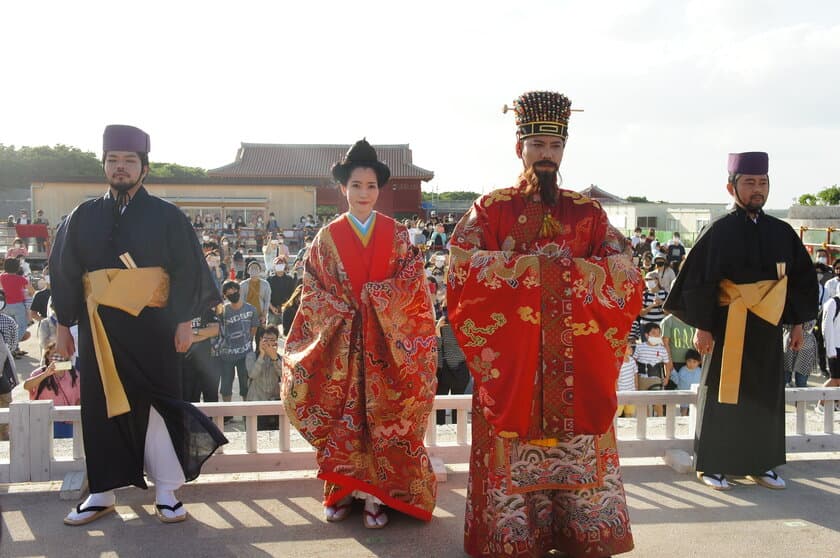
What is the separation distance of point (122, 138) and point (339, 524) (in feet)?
7.39

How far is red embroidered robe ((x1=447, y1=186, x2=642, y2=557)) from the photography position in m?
3.05

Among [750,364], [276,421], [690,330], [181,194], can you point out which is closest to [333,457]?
[750,364]

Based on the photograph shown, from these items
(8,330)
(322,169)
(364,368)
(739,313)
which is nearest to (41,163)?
(322,169)

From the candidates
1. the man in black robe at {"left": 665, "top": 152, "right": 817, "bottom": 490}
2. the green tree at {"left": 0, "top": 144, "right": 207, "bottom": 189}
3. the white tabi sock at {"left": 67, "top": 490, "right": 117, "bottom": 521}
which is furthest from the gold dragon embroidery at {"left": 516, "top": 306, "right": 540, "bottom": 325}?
the green tree at {"left": 0, "top": 144, "right": 207, "bottom": 189}

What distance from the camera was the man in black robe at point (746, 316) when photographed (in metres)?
4.22

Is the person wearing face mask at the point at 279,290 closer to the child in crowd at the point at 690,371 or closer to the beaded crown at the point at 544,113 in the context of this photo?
the child in crowd at the point at 690,371

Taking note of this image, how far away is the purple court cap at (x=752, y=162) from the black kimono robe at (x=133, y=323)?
3082 millimetres

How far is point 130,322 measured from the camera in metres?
3.70

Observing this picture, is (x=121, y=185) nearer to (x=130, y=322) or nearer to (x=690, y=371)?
(x=130, y=322)

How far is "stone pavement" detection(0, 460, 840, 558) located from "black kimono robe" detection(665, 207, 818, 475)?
0.23 meters

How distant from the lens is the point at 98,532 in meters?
3.55

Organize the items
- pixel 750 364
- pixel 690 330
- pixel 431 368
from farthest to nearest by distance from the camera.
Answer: pixel 690 330, pixel 750 364, pixel 431 368

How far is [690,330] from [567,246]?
4.76 metres

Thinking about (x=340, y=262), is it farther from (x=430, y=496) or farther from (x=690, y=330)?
(x=690, y=330)
